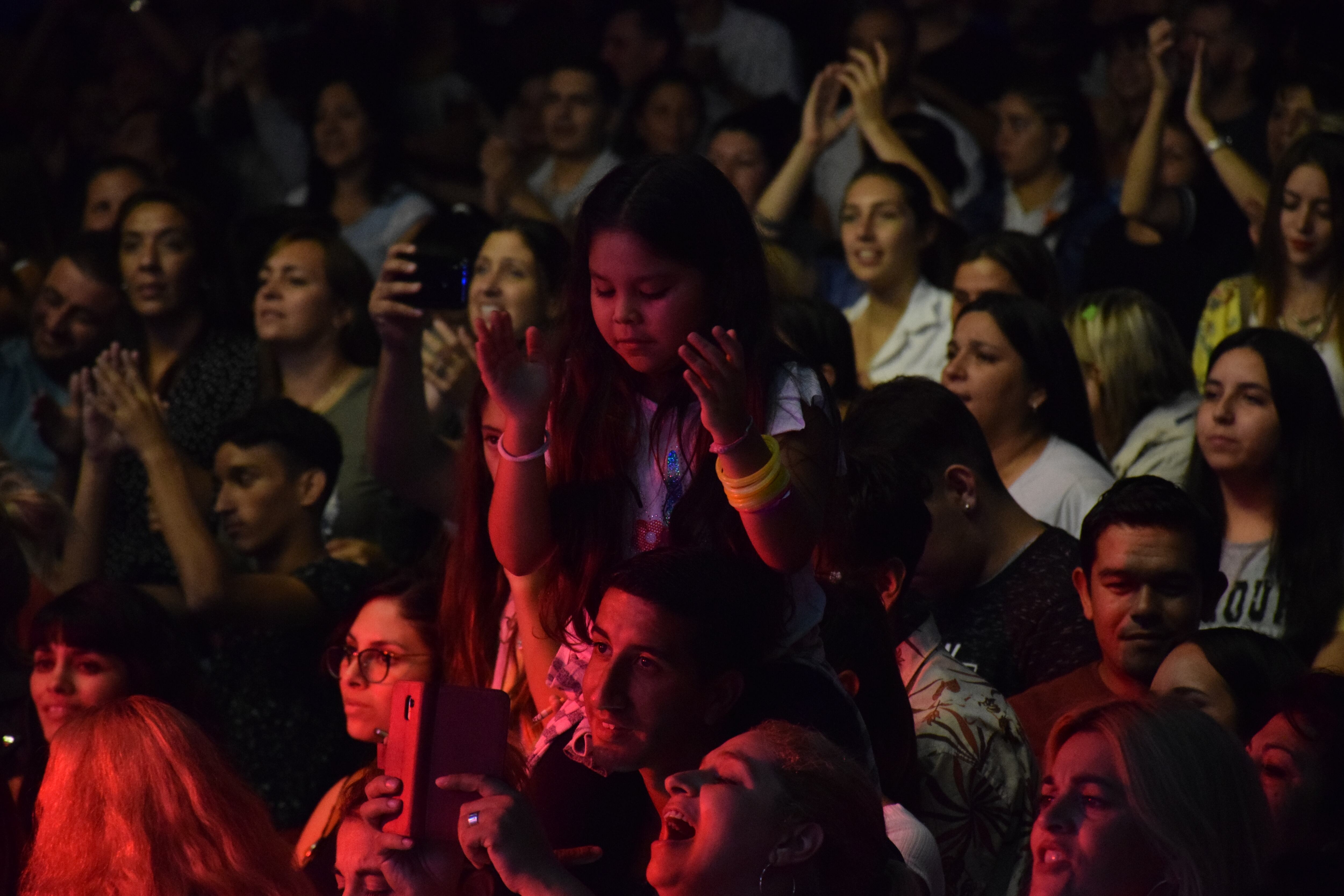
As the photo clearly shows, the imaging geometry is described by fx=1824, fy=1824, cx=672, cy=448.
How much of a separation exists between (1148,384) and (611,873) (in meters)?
2.61

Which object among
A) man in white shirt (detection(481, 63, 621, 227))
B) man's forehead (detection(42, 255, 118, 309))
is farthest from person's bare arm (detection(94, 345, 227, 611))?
man in white shirt (detection(481, 63, 621, 227))

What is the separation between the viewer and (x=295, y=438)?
435cm

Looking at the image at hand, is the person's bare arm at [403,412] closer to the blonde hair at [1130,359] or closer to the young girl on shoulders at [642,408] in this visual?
the young girl on shoulders at [642,408]

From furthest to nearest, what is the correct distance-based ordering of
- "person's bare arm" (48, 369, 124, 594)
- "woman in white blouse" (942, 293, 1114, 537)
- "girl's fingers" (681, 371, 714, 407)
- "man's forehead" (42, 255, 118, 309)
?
"man's forehead" (42, 255, 118, 309) < "person's bare arm" (48, 369, 124, 594) < "woman in white blouse" (942, 293, 1114, 537) < "girl's fingers" (681, 371, 714, 407)

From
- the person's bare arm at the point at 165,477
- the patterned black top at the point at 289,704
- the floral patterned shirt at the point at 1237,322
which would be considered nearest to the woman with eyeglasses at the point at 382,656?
the patterned black top at the point at 289,704

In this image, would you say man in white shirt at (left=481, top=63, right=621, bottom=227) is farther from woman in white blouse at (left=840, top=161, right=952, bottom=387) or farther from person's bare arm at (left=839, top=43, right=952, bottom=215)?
woman in white blouse at (left=840, top=161, right=952, bottom=387)

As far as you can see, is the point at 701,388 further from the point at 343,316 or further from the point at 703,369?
the point at 343,316

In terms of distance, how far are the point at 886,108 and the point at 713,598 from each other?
4.45 meters

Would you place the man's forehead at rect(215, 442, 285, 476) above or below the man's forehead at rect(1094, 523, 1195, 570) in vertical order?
above

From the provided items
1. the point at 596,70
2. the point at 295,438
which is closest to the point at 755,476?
the point at 295,438

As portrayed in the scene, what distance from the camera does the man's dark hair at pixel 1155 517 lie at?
10.5 feet

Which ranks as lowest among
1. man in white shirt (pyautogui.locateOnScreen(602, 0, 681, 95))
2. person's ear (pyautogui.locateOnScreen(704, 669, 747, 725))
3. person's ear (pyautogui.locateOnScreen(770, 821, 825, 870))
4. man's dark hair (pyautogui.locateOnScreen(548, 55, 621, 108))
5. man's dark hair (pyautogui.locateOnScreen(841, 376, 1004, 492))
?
person's ear (pyautogui.locateOnScreen(770, 821, 825, 870))

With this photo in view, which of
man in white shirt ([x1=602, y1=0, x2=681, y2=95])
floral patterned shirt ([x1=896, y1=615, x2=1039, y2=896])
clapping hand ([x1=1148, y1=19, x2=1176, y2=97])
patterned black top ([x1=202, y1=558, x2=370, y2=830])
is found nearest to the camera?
floral patterned shirt ([x1=896, y1=615, x2=1039, y2=896])

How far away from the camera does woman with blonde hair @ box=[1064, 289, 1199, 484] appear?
14.8 feet
